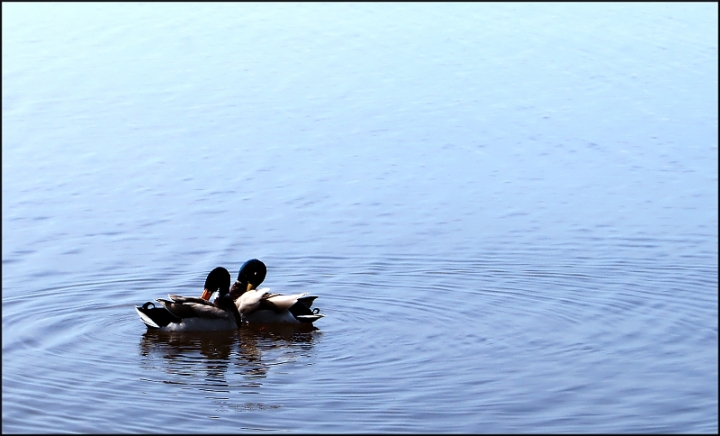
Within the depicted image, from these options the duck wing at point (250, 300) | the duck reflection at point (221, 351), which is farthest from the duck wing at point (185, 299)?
the duck wing at point (250, 300)

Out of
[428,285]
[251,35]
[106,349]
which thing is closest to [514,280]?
[428,285]

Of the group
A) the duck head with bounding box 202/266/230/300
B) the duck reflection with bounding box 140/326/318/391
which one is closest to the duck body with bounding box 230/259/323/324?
the duck reflection with bounding box 140/326/318/391

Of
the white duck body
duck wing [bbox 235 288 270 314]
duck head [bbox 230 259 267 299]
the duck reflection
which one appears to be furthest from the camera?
duck head [bbox 230 259 267 299]

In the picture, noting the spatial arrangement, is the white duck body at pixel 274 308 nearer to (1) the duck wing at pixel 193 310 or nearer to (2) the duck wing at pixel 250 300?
(2) the duck wing at pixel 250 300

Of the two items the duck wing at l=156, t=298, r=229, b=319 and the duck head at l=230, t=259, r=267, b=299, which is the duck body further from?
the duck wing at l=156, t=298, r=229, b=319

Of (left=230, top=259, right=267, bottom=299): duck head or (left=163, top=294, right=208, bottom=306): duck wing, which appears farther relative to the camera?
(left=230, top=259, right=267, bottom=299): duck head

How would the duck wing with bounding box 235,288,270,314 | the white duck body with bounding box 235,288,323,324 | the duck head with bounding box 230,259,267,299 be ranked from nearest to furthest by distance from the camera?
1. the white duck body with bounding box 235,288,323,324
2. the duck wing with bounding box 235,288,270,314
3. the duck head with bounding box 230,259,267,299

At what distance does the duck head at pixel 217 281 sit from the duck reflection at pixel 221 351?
557mm

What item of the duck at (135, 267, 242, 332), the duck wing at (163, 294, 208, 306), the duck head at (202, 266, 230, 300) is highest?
the duck head at (202, 266, 230, 300)

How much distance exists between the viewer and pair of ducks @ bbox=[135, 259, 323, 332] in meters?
14.9

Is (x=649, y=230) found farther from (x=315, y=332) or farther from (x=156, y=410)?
(x=156, y=410)

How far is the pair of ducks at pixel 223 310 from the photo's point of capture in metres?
14.9

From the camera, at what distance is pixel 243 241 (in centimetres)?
1808

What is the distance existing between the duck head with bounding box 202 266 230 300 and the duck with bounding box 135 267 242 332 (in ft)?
0.04
